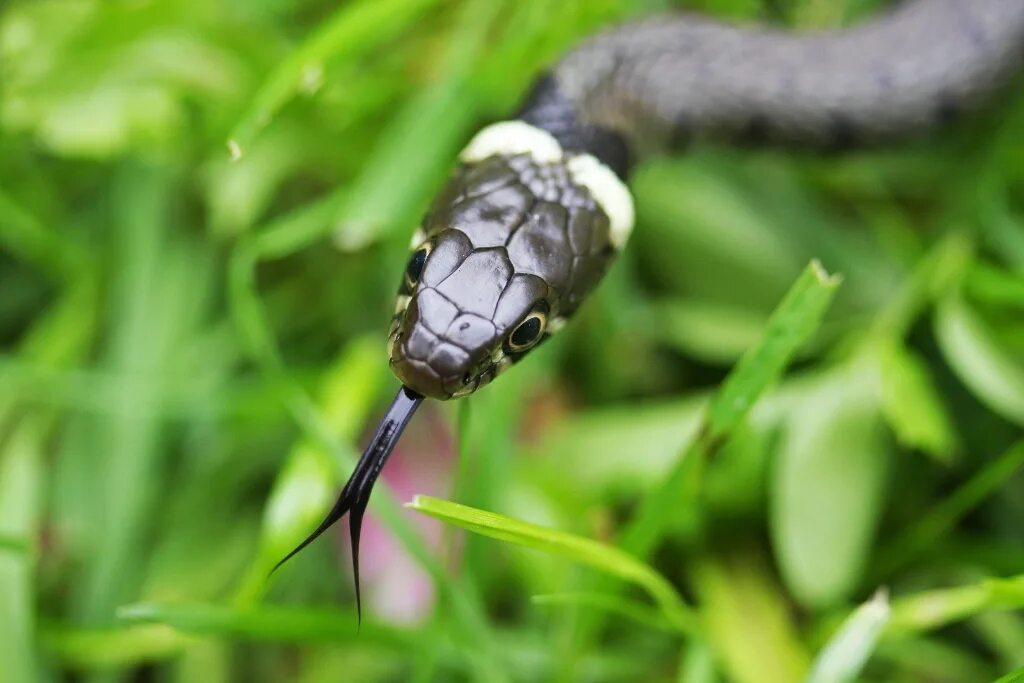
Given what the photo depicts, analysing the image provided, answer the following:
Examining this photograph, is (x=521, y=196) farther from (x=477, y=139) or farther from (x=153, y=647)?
(x=153, y=647)

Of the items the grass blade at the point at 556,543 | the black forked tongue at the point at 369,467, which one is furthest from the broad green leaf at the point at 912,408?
the black forked tongue at the point at 369,467

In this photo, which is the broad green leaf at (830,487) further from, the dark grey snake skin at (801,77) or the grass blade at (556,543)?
the dark grey snake skin at (801,77)

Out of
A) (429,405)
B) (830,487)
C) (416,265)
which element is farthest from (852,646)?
(429,405)

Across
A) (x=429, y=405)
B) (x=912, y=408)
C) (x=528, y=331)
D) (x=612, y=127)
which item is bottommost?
(x=429, y=405)

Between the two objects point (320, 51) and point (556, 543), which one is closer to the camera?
point (556, 543)

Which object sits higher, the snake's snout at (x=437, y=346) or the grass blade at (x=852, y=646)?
the snake's snout at (x=437, y=346)

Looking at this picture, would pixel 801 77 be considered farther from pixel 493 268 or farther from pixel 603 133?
pixel 493 268

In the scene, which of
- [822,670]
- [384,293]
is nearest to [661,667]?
[822,670]
